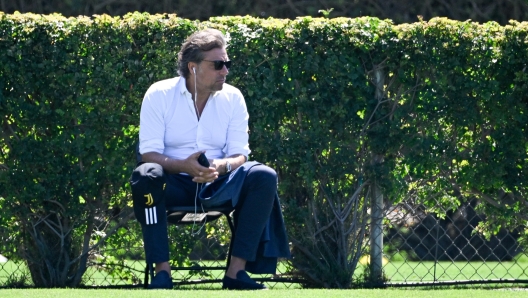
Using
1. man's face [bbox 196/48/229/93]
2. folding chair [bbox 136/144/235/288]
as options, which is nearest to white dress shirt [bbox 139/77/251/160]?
man's face [bbox 196/48/229/93]

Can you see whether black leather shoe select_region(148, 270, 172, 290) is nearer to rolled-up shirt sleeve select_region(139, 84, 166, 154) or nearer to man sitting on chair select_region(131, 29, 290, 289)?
man sitting on chair select_region(131, 29, 290, 289)

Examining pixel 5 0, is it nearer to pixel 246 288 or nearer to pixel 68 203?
pixel 68 203

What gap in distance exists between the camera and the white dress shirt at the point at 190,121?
4.89 metres

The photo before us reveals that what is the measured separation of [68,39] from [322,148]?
167 centimetres

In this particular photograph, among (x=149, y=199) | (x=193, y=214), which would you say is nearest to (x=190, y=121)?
(x=193, y=214)

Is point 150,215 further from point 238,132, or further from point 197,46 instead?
point 197,46

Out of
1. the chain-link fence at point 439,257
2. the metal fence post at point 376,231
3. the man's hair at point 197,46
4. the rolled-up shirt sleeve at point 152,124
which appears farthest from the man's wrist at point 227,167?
the chain-link fence at point 439,257

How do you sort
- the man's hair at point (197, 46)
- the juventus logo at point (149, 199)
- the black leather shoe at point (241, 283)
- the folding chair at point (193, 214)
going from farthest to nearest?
the man's hair at point (197, 46), the folding chair at point (193, 214), the black leather shoe at point (241, 283), the juventus logo at point (149, 199)

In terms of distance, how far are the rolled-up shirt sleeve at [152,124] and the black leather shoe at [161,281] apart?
2.22ft

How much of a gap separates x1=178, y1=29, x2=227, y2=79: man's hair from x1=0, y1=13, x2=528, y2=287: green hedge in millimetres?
361

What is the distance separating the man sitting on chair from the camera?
460 cm

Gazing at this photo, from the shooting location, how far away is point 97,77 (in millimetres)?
5332

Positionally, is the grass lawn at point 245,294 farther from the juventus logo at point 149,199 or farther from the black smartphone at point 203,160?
the black smartphone at point 203,160

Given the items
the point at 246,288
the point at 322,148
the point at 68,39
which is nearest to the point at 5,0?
the point at 68,39
